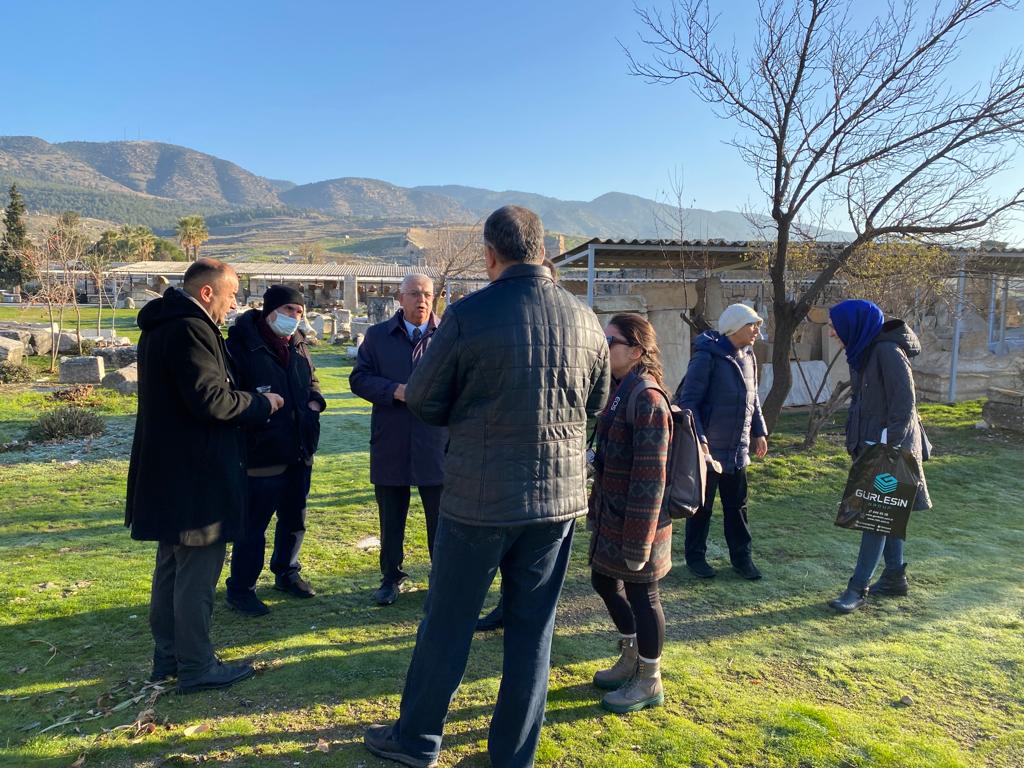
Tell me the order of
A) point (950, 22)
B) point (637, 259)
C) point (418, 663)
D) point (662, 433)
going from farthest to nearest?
point (637, 259) < point (950, 22) < point (662, 433) < point (418, 663)

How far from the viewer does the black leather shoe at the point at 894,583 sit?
15.0ft

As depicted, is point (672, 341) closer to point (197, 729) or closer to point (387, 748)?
point (387, 748)

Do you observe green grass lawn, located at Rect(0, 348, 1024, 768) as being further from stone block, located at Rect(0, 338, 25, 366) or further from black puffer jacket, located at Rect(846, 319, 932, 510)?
stone block, located at Rect(0, 338, 25, 366)

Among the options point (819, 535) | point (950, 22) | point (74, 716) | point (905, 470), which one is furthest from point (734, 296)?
point (74, 716)

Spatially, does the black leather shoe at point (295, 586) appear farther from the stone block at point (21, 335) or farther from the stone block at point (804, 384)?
the stone block at point (21, 335)

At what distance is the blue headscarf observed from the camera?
4293 millimetres

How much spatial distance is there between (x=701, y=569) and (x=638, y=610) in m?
2.03

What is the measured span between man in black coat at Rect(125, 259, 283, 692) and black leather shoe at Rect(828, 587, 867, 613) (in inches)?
146

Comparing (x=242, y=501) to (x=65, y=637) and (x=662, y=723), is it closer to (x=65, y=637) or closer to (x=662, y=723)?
(x=65, y=637)

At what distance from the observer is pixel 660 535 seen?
3.02 m

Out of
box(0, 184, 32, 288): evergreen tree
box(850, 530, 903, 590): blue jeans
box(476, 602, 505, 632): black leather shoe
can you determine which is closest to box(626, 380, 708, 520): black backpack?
box(476, 602, 505, 632): black leather shoe

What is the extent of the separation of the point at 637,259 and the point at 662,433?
9.38m

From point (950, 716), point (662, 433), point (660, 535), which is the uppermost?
point (662, 433)

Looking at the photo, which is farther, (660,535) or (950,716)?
(950,716)
